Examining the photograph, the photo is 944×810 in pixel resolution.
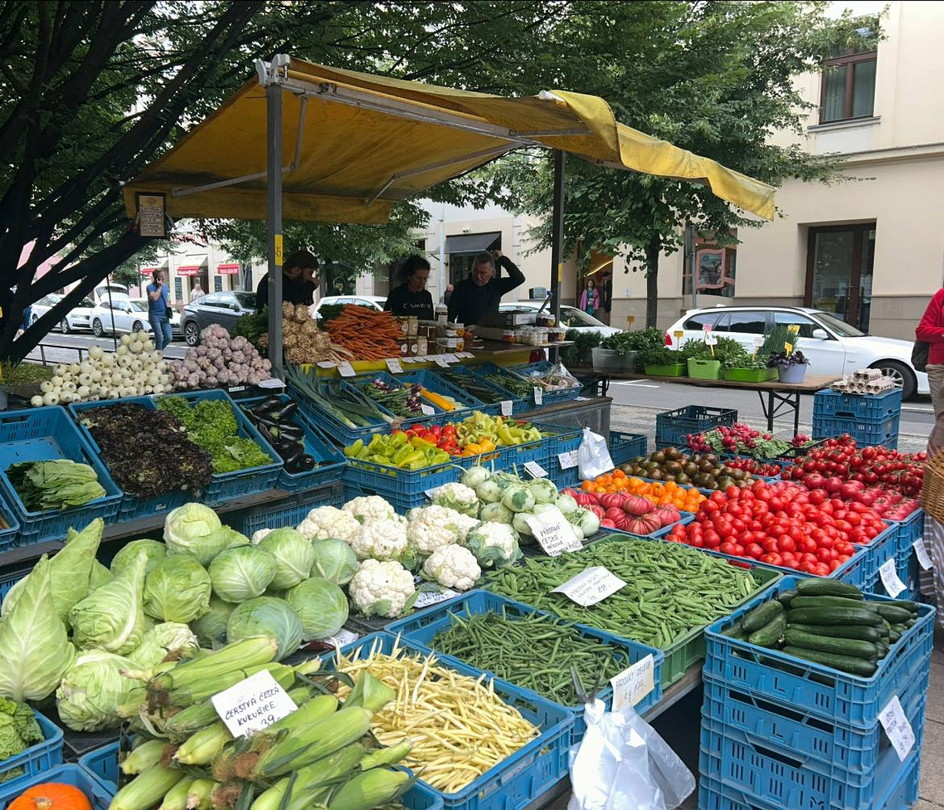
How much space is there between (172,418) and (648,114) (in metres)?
7.53

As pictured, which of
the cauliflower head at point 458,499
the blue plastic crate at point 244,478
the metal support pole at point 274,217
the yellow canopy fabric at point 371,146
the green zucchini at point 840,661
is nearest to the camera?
the green zucchini at point 840,661

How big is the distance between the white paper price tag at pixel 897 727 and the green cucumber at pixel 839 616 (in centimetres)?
28

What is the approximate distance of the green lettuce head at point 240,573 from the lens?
263 centimetres

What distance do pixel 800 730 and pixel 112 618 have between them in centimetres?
229

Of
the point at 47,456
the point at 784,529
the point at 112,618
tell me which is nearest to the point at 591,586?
the point at 784,529

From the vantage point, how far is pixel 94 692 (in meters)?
2.15

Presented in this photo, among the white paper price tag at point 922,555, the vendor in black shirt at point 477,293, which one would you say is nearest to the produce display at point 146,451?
the white paper price tag at point 922,555

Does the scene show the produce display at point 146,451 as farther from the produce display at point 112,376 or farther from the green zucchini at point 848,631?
the green zucchini at point 848,631

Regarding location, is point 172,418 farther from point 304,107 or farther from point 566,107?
point 566,107

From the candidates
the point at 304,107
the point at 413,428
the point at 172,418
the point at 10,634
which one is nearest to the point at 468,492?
the point at 413,428

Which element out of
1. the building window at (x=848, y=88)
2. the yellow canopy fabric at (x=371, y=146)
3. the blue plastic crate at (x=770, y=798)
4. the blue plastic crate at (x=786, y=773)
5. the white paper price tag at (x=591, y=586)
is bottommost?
the blue plastic crate at (x=770, y=798)

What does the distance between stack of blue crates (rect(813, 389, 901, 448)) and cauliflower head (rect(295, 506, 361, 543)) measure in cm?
511

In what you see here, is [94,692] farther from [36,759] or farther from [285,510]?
[285,510]

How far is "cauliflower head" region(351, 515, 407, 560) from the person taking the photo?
11.1 feet
